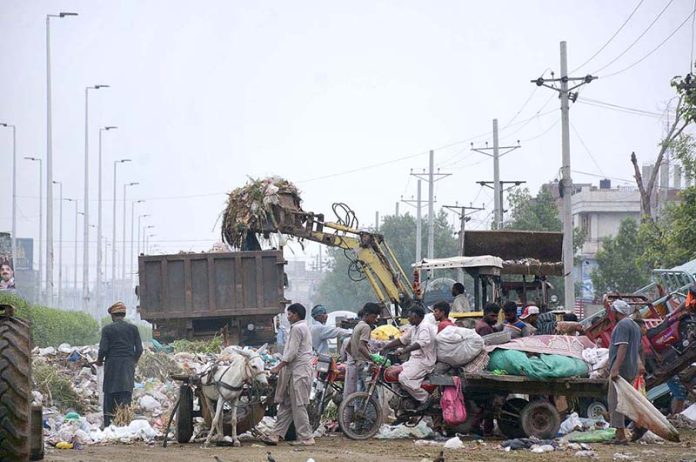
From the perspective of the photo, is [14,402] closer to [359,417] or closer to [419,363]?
[359,417]

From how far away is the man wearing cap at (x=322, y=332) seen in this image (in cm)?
1645

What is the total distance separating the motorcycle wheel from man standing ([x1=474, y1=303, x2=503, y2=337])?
2.22 meters

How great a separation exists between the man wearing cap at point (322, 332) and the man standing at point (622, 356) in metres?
4.02

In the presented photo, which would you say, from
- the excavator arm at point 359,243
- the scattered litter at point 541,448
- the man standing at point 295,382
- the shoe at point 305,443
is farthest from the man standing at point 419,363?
the excavator arm at point 359,243

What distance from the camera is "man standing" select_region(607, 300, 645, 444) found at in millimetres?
13438

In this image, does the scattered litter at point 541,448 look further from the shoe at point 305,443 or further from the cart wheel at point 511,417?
the shoe at point 305,443

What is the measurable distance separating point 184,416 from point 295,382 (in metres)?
1.33

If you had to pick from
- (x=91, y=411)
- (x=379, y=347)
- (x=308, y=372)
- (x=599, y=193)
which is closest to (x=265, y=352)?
(x=91, y=411)

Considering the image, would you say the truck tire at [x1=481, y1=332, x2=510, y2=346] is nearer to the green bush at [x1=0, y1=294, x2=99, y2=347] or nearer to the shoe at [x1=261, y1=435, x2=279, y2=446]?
the shoe at [x1=261, y1=435, x2=279, y2=446]

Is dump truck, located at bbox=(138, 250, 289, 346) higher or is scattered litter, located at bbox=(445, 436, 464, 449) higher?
dump truck, located at bbox=(138, 250, 289, 346)

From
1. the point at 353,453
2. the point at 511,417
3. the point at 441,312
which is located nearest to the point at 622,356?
the point at 511,417

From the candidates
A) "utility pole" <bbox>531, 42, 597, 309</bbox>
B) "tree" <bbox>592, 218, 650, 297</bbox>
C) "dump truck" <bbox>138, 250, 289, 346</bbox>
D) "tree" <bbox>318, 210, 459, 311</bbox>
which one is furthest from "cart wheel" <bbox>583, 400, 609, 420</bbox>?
"tree" <bbox>318, 210, 459, 311</bbox>

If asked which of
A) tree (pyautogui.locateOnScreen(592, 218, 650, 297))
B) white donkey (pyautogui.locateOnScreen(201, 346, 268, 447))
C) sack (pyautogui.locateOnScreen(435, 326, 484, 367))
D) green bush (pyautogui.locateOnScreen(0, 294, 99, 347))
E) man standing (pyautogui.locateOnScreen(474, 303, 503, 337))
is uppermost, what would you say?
tree (pyautogui.locateOnScreen(592, 218, 650, 297))

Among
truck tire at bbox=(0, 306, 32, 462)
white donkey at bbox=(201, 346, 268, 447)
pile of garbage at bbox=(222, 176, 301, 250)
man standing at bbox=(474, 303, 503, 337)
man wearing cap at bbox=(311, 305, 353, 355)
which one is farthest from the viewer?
pile of garbage at bbox=(222, 176, 301, 250)
